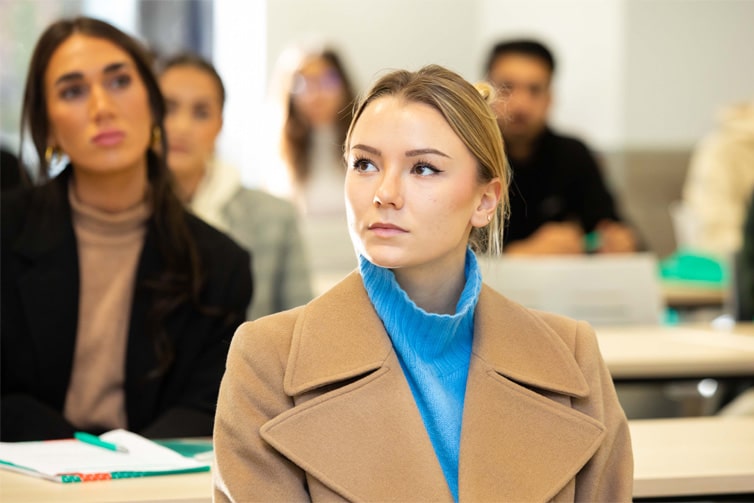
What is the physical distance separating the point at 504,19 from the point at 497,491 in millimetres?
6113

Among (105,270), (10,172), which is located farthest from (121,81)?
(10,172)

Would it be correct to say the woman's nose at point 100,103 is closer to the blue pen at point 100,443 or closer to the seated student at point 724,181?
the blue pen at point 100,443

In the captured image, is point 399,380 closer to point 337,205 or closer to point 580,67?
point 337,205

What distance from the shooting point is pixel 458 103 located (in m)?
1.50

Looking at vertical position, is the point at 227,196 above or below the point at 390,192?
below

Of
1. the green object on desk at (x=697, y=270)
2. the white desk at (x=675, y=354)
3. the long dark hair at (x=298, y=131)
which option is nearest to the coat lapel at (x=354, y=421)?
the white desk at (x=675, y=354)

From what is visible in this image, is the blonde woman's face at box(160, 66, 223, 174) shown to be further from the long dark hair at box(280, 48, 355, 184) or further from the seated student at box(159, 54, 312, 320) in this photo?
the long dark hair at box(280, 48, 355, 184)

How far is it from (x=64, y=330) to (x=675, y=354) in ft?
4.95

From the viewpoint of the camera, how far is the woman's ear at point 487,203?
5.12 feet

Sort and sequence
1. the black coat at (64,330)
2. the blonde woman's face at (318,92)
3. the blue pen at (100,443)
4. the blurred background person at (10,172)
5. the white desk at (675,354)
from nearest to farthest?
the blue pen at (100,443), the black coat at (64,330), the white desk at (675,354), the blurred background person at (10,172), the blonde woman's face at (318,92)

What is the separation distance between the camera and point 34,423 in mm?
2109

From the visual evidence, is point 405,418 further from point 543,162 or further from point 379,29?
point 379,29

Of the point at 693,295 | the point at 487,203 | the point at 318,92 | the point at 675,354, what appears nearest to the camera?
the point at 487,203

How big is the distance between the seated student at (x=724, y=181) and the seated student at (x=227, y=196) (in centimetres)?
346
